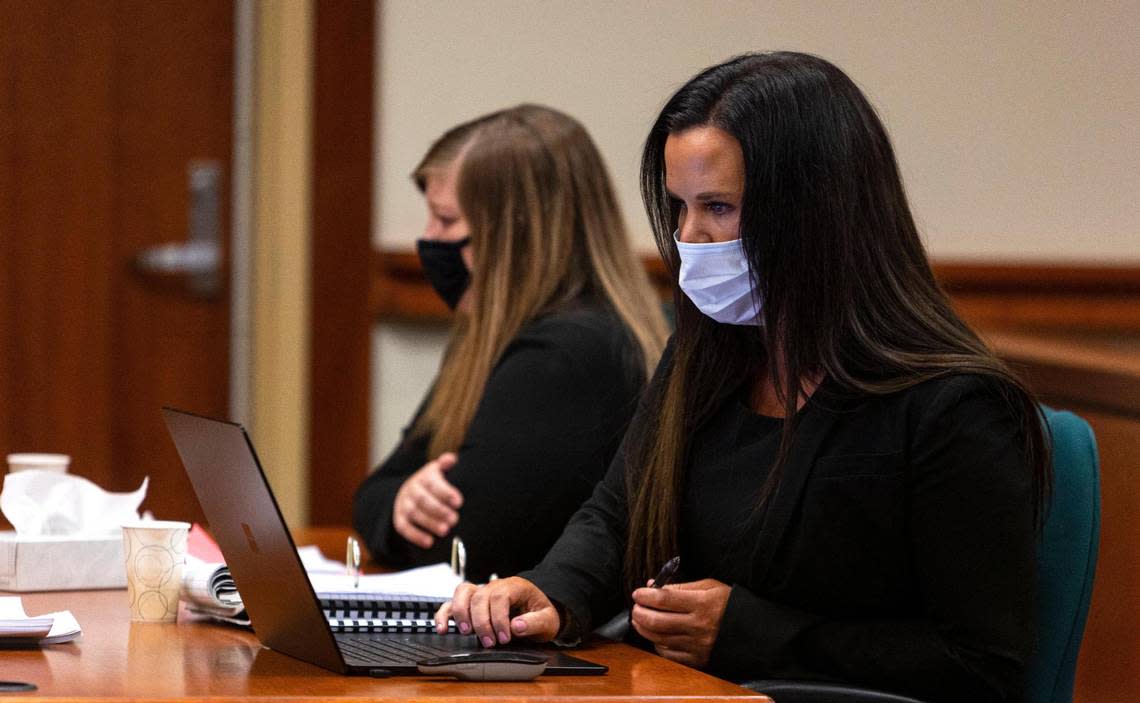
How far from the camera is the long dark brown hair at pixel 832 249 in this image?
155cm

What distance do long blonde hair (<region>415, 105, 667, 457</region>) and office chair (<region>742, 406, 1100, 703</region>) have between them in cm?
82

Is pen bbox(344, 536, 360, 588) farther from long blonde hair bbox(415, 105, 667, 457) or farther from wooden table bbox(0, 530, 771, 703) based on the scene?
long blonde hair bbox(415, 105, 667, 457)

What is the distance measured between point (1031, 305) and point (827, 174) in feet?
6.87

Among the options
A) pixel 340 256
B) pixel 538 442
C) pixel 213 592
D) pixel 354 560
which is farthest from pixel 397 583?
pixel 340 256

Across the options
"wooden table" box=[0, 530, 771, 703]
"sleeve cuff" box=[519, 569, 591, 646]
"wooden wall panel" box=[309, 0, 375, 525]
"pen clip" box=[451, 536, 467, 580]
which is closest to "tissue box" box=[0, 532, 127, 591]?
"wooden table" box=[0, 530, 771, 703]

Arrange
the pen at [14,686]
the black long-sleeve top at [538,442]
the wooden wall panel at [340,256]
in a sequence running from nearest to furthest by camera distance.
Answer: the pen at [14,686]
the black long-sleeve top at [538,442]
the wooden wall panel at [340,256]

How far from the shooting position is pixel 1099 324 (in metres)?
3.50

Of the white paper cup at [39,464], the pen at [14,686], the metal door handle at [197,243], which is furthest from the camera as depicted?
the metal door handle at [197,243]

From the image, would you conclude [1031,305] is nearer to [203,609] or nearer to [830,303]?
[830,303]

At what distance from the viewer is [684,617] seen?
59.4 inches

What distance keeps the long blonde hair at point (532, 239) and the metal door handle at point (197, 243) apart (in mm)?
1482

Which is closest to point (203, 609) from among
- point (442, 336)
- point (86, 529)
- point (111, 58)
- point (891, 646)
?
point (86, 529)

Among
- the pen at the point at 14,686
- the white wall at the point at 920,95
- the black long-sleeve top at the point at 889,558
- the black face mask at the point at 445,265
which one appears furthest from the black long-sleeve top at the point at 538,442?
the white wall at the point at 920,95

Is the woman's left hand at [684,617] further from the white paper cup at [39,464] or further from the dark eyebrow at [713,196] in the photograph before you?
the white paper cup at [39,464]
